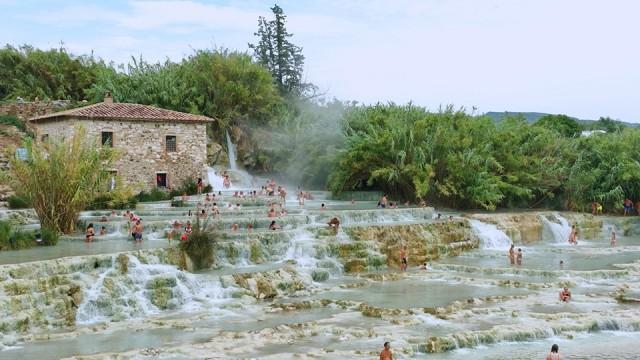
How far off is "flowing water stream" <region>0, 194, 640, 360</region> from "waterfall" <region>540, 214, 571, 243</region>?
357 centimetres

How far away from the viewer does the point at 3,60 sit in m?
44.2

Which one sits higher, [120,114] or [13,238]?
[120,114]

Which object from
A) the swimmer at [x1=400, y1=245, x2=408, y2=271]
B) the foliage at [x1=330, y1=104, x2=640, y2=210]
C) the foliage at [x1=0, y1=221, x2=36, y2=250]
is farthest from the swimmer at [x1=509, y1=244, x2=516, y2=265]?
the foliage at [x1=0, y1=221, x2=36, y2=250]

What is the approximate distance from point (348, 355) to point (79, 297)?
278 inches

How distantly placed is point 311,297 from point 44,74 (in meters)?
31.0

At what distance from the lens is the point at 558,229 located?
32188 millimetres

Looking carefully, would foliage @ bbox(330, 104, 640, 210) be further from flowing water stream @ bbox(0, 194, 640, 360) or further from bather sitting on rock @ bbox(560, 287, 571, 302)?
bather sitting on rock @ bbox(560, 287, 571, 302)

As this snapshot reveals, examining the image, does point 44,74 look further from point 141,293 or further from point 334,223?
point 141,293

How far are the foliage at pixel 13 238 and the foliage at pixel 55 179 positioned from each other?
1604mm

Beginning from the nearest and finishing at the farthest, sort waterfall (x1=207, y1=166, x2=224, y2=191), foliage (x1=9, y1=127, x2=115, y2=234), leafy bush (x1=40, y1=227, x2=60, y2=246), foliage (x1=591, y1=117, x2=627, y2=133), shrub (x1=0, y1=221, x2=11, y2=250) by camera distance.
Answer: shrub (x1=0, y1=221, x2=11, y2=250) → leafy bush (x1=40, y1=227, x2=60, y2=246) → foliage (x1=9, y1=127, x2=115, y2=234) → waterfall (x1=207, y1=166, x2=224, y2=191) → foliage (x1=591, y1=117, x2=627, y2=133)

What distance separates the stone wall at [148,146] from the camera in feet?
107

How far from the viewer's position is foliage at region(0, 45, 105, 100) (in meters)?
43.9

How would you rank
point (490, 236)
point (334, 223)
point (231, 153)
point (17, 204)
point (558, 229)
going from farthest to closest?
Result: point (231, 153), point (558, 229), point (490, 236), point (17, 204), point (334, 223)

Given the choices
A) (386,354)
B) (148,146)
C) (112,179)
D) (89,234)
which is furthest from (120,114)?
(386,354)
